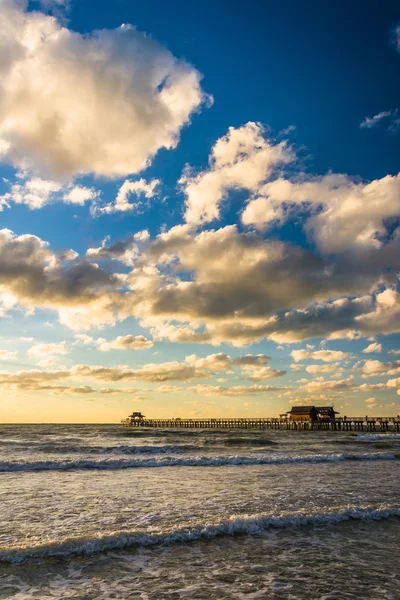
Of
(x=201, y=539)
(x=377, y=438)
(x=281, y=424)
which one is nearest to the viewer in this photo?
(x=201, y=539)

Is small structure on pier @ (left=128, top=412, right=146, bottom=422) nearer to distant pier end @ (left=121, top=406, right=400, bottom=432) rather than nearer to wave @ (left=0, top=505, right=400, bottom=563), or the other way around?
distant pier end @ (left=121, top=406, right=400, bottom=432)

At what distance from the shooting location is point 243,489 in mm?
13844

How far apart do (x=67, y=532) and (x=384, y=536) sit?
6915 millimetres

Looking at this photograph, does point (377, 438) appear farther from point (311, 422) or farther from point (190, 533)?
point (190, 533)

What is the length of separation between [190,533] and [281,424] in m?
87.2

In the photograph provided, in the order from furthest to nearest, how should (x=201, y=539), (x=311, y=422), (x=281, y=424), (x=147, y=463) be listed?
(x=281, y=424) → (x=311, y=422) → (x=147, y=463) → (x=201, y=539)

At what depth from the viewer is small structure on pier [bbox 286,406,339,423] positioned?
8062cm

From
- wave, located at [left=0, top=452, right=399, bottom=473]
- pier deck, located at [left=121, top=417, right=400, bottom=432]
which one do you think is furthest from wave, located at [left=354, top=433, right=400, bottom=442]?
wave, located at [left=0, top=452, right=399, bottom=473]

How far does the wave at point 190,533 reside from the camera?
7.30 meters

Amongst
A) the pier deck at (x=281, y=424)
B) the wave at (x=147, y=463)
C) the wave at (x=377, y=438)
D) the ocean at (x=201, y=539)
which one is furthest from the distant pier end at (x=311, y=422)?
the ocean at (x=201, y=539)

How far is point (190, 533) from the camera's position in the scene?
8375 mm

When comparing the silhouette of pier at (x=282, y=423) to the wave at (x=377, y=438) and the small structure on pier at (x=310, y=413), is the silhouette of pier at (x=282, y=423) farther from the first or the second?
the wave at (x=377, y=438)

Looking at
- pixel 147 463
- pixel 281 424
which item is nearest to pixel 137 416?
pixel 281 424

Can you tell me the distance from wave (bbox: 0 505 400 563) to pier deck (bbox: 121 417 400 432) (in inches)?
2666
